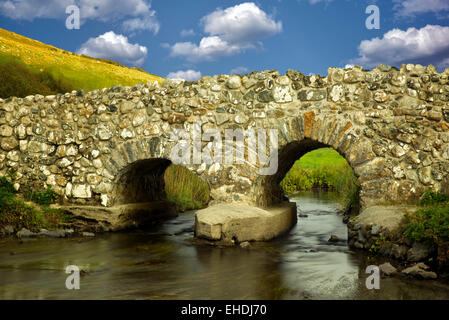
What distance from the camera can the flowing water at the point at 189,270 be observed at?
13.9ft

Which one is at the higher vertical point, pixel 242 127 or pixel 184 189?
pixel 242 127

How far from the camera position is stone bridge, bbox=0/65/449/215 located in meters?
6.36

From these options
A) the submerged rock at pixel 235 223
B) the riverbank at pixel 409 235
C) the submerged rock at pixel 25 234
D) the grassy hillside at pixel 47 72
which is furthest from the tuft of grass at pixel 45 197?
the grassy hillside at pixel 47 72

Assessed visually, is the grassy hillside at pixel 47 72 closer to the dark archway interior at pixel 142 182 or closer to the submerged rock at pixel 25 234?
the dark archway interior at pixel 142 182

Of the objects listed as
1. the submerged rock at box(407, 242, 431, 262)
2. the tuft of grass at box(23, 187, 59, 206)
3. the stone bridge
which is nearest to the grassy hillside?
the stone bridge

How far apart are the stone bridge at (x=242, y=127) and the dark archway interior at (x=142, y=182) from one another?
0.03m

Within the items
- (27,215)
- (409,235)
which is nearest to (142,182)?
(27,215)

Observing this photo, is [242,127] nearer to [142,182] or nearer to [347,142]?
[347,142]

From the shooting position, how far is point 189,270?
5.25 meters

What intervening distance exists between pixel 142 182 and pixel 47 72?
15149 millimetres

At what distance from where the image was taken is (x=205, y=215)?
21.8ft

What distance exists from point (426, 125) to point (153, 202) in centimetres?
580
